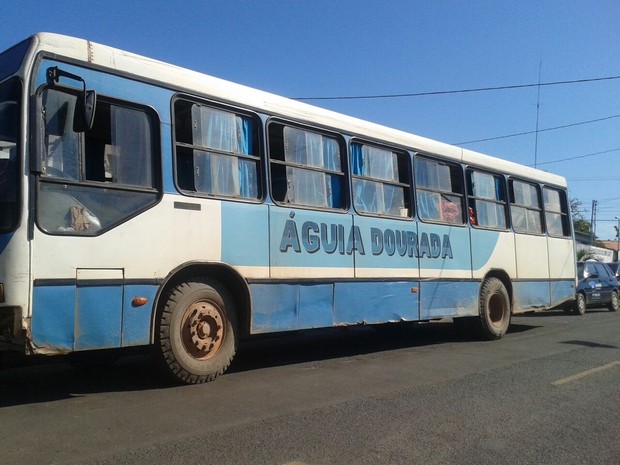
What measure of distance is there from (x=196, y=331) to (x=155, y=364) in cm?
55

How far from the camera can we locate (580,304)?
1734cm

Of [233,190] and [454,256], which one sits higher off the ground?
[233,190]

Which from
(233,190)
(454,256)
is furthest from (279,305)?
(454,256)

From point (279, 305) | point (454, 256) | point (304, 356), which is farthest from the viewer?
point (454, 256)

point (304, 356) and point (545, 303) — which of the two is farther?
point (545, 303)

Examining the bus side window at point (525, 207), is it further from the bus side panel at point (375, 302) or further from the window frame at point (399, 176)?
the bus side panel at point (375, 302)

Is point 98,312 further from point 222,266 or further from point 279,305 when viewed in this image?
point 279,305

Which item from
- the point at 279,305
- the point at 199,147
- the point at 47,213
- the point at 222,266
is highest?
the point at 199,147

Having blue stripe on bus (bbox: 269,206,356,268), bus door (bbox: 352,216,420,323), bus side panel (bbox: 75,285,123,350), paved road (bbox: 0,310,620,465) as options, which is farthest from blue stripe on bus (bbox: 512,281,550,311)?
bus side panel (bbox: 75,285,123,350)

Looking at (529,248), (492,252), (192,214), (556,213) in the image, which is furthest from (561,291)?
(192,214)

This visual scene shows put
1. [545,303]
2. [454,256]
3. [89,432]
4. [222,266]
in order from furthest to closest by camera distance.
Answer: [545,303]
[454,256]
[222,266]
[89,432]

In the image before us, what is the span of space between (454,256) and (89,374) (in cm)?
600

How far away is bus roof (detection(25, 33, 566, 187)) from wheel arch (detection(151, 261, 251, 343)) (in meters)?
1.91

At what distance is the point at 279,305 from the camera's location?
6836 millimetres
